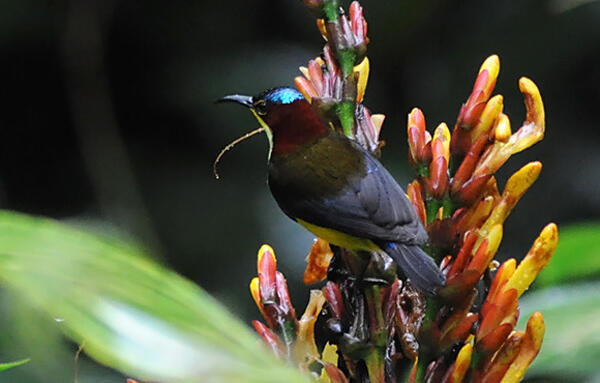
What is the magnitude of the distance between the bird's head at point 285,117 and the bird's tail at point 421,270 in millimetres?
288

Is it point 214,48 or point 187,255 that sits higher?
point 214,48

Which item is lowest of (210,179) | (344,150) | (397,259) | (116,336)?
(116,336)

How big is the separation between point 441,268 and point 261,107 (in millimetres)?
428

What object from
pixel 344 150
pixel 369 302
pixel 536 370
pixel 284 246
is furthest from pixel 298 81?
pixel 284 246

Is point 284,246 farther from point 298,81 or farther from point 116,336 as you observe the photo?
point 116,336

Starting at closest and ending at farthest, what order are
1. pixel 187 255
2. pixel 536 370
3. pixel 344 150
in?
pixel 536 370 < pixel 344 150 < pixel 187 255

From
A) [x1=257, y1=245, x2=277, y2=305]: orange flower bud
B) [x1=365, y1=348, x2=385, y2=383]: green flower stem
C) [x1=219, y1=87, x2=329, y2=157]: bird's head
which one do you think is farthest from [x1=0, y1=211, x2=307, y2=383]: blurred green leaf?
[x1=219, y1=87, x2=329, y2=157]: bird's head

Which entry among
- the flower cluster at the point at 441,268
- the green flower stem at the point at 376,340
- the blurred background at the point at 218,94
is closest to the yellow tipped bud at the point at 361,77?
the flower cluster at the point at 441,268

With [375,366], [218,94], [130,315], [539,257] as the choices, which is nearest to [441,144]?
[539,257]

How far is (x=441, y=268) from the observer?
2.99 ft

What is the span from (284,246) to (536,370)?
1838mm

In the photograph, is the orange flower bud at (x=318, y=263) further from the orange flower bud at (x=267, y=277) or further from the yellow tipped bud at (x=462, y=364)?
the yellow tipped bud at (x=462, y=364)

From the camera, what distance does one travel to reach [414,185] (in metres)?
1.00

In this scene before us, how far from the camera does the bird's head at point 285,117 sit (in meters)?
1.19
